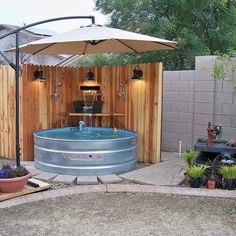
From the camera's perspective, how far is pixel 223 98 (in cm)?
701

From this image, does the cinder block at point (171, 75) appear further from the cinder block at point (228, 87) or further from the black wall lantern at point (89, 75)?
the black wall lantern at point (89, 75)

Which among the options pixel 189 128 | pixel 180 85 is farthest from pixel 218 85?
pixel 189 128

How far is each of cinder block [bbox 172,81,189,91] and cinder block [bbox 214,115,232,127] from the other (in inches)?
36.3

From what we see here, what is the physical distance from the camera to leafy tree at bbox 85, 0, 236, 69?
913 centimetres

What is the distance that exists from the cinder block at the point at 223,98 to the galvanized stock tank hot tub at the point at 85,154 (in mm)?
1851

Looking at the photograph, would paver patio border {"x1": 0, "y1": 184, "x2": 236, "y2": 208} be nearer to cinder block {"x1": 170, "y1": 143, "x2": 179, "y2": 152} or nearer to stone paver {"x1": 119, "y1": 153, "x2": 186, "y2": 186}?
stone paver {"x1": 119, "y1": 153, "x2": 186, "y2": 186}

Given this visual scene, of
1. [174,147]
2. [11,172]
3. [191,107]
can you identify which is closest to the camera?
[11,172]

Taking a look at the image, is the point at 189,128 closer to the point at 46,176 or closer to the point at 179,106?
the point at 179,106

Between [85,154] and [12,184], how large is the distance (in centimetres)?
141

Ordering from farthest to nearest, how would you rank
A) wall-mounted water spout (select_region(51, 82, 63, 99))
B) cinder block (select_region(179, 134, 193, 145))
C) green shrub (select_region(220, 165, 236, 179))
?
cinder block (select_region(179, 134, 193, 145)) → wall-mounted water spout (select_region(51, 82, 63, 99)) → green shrub (select_region(220, 165, 236, 179))

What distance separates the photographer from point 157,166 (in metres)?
6.58

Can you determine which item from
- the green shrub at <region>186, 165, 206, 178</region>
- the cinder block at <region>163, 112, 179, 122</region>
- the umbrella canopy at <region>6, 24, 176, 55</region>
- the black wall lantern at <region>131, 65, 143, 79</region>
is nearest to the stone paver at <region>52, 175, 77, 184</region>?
the green shrub at <region>186, 165, 206, 178</region>

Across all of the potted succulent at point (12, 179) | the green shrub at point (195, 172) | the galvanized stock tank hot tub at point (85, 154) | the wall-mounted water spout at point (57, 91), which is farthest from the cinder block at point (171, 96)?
the potted succulent at point (12, 179)

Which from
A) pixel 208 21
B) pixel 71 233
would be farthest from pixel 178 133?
pixel 71 233
